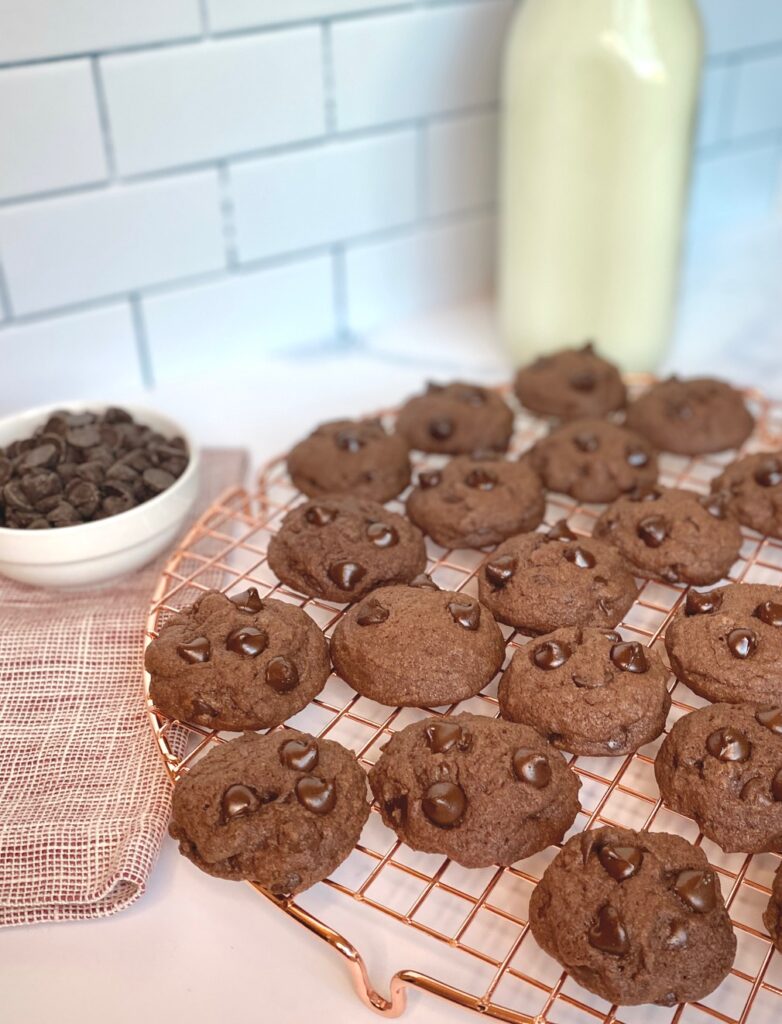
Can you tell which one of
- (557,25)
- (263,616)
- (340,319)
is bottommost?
(340,319)

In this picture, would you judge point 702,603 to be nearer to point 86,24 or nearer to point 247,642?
point 247,642

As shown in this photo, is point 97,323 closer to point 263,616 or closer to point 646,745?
point 263,616

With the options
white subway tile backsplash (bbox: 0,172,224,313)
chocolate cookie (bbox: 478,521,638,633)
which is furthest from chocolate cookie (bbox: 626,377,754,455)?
white subway tile backsplash (bbox: 0,172,224,313)

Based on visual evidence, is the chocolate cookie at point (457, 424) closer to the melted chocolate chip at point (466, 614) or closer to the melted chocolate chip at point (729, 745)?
the melted chocolate chip at point (466, 614)

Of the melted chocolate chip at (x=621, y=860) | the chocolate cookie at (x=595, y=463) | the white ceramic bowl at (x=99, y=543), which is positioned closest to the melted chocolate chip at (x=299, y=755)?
the melted chocolate chip at (x=621, y=860)

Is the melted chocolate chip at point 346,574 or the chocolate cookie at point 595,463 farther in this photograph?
the chocolate cookie at point 595,463

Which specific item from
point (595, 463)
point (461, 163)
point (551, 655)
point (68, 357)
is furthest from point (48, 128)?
point (551, 655)

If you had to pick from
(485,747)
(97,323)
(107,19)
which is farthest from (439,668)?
(107,19)
